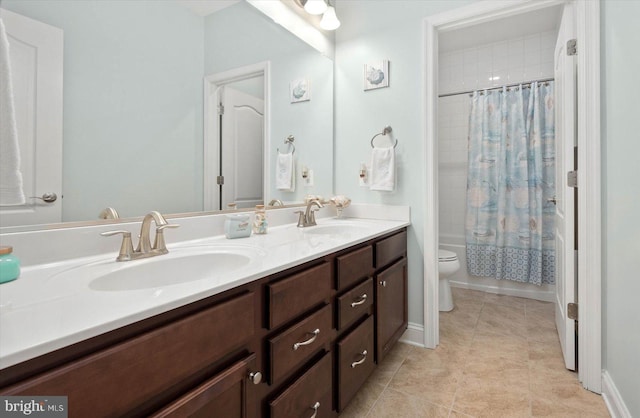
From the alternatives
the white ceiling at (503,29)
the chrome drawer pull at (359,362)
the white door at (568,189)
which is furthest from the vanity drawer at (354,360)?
the white ceiling at (503,29)

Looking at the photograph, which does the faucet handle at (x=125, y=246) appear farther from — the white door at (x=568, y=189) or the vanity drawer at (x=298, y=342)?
the white door at (x=568, y=189)

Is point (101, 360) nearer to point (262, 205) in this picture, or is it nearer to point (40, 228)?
point (40, 228)

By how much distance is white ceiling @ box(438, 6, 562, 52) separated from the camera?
265 centimetres

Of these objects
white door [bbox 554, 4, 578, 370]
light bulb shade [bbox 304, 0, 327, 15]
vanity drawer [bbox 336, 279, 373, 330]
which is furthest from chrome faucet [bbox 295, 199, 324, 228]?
white door [bbox 554, 4, 578, 370]

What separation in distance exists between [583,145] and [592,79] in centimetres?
30

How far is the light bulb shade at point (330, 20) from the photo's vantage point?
2117 millimetres

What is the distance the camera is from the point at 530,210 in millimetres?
2938

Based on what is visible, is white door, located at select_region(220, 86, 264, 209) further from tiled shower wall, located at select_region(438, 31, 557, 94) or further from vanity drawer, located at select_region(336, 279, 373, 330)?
tiled shower wall, located at select_region(438, 31, 557, 94)

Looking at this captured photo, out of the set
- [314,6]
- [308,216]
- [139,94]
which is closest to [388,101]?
[314,6]

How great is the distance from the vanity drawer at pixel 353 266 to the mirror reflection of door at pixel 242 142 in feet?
2.03

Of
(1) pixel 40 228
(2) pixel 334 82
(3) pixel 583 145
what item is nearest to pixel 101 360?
(1) pixel 40 228

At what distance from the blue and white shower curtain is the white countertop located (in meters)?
2.60

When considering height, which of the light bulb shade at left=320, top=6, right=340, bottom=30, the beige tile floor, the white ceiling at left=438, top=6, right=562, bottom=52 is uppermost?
the white ceiling at left=438, top=6, right=562, bottom=52

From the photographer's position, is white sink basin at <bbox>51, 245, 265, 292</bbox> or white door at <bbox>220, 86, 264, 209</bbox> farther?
white door at <bbox>220, 86, 264, 209</bbox>
